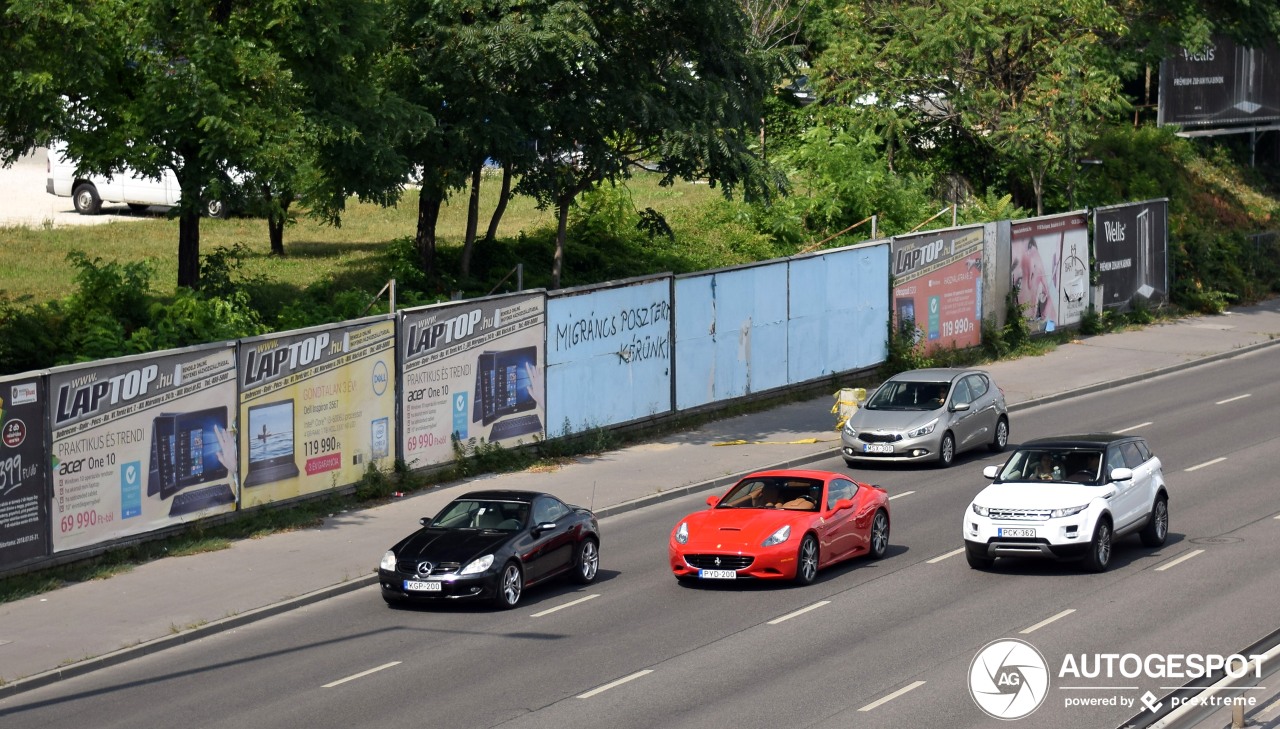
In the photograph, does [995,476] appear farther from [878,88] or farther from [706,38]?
[878,88]

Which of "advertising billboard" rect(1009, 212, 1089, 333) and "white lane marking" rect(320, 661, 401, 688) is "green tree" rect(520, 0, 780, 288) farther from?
"white lane marking" rect(320, 661, 401, 688)

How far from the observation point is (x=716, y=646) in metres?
15.7

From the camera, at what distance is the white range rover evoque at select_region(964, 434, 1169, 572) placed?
18.3 meters

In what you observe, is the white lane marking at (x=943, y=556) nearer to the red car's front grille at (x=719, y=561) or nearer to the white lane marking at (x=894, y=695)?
the red car's front grille at (x=719, y=561)

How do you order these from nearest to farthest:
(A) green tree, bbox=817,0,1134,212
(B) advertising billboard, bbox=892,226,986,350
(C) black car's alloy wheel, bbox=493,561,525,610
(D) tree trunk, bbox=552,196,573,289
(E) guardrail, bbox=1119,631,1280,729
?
(E) guardrail, bbox=1119,631,1280,729, (C) black car's alloy wheel, bbox=493,561,525,610, (D) tree trunk, bbox=552,196,573,289, (B) advertising billboard, bbox=892,226,986,350, (A) green tree, bbox=817,0,1134,212

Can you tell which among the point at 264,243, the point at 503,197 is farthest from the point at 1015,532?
the point at 264,243

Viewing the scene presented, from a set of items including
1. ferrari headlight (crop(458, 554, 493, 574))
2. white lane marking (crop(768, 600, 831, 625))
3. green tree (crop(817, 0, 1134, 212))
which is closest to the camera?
white lane marking (crop(768, 600, 831, 625))

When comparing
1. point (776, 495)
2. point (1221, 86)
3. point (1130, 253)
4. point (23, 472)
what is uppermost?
point (1221, 86)

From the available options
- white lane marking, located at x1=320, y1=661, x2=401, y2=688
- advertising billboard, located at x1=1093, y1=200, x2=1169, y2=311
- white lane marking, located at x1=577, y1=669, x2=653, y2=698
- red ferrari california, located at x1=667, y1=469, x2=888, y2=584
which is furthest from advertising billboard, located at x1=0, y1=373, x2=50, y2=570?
advertising billboard, located at x1=1093, y1=200, x2=1169, y2=311

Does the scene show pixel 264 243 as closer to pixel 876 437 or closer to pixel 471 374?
pixel 471 374

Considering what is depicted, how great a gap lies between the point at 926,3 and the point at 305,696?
35.7 meters

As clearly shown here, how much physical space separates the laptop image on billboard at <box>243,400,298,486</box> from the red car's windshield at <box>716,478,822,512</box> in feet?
23.4

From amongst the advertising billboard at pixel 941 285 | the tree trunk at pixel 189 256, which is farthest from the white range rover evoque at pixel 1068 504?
the advertising billboard at pixel 941 285

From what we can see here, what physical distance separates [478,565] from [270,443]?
6.25m
